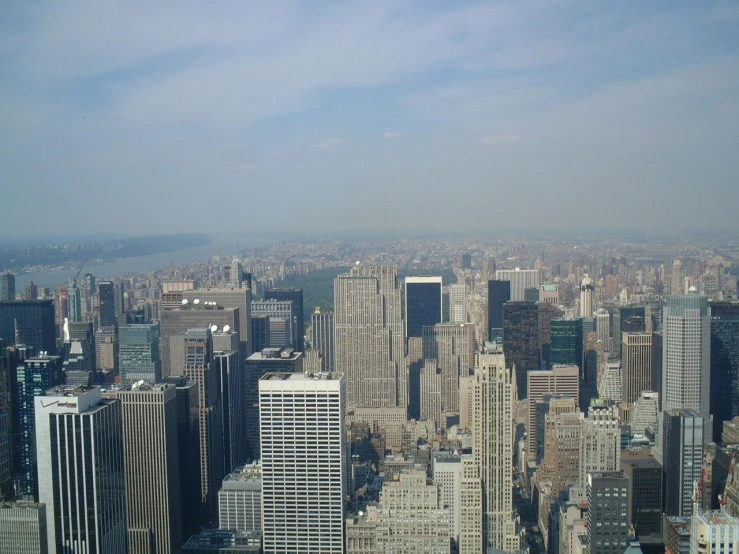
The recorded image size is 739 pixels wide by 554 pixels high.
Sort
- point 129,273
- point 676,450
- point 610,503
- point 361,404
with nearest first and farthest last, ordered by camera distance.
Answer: point 610,503, point 676,450, point 129,273, point 361,404

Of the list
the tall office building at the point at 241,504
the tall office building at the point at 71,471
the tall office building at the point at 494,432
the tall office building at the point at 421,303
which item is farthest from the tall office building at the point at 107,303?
the tall office building at the point at 494,432

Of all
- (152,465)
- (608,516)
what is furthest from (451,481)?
(152,465)

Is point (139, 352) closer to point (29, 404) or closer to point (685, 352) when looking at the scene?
point (29, 404)

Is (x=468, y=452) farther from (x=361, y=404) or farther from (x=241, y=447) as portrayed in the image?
(x=361, y=404)

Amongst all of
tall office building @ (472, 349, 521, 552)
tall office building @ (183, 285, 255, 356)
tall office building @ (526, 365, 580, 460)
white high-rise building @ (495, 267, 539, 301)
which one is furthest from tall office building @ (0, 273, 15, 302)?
tall office building @ (526, 365, 580, 460)

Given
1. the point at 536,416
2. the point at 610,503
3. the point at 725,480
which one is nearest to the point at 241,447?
the point at 536,416

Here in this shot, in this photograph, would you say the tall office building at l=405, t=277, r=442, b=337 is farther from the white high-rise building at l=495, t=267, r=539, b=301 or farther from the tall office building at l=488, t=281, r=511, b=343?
the white high-rise building at l=495, t=267, r=539, b=301
